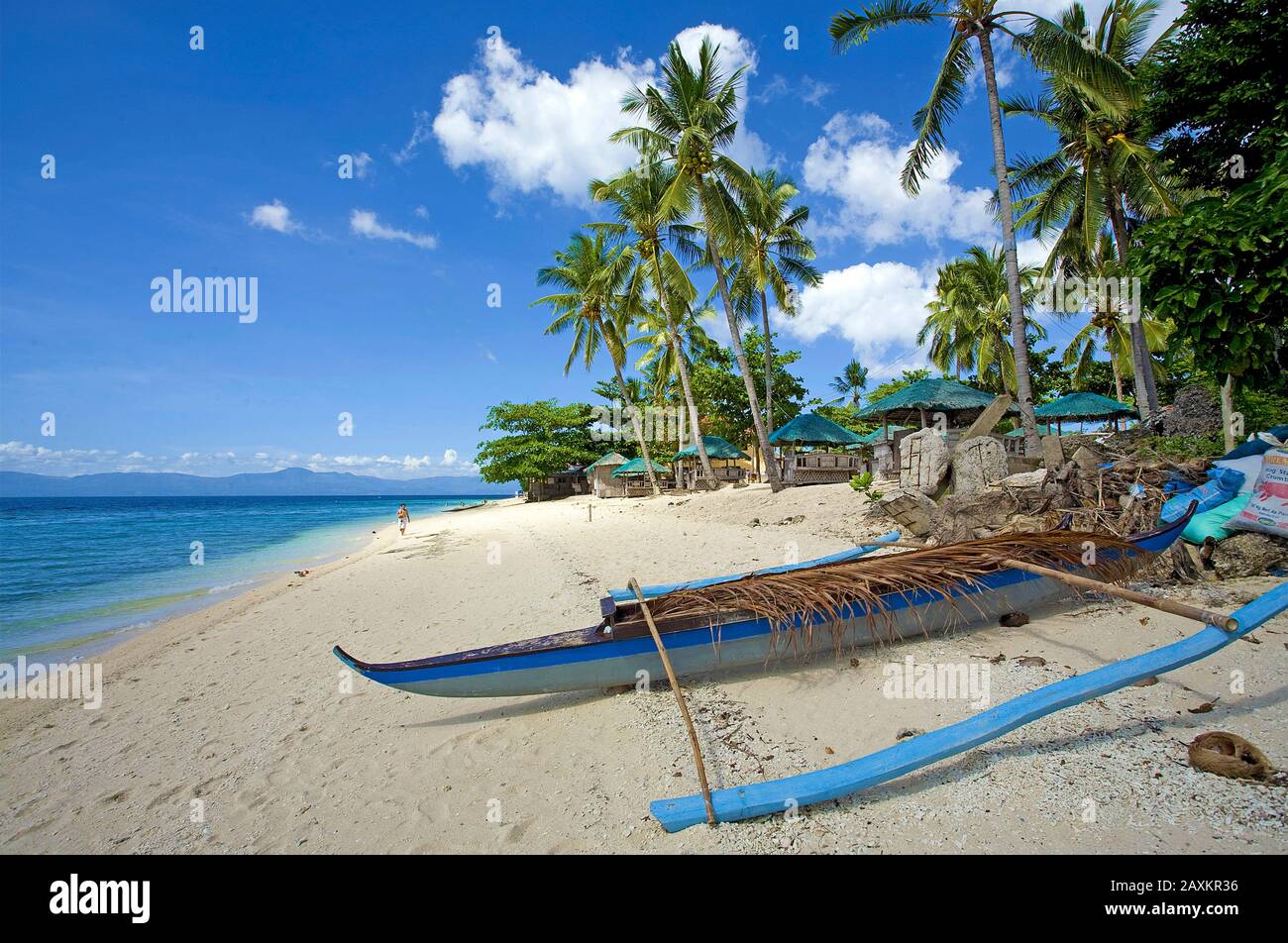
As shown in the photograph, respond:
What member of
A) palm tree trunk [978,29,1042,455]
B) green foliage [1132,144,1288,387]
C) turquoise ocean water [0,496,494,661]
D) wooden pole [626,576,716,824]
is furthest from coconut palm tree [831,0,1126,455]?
turquoise ocean water [0,496,494,661]

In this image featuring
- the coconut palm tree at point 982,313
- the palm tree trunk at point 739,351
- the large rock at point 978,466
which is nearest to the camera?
the large rock at point 978,466

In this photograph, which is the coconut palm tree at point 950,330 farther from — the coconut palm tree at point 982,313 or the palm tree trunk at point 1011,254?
the palm tree trunk at point 1011,254

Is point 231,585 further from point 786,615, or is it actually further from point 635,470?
point 635,470

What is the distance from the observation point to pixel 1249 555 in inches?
208

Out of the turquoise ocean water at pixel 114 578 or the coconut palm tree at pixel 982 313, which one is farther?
the coconut palm tree at pixel 982 313

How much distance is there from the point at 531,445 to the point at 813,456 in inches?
753

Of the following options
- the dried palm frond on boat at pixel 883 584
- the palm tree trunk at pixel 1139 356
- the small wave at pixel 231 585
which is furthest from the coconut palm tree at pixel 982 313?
the small wave at pixel 231 585

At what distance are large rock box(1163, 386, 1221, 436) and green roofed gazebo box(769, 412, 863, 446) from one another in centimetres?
870

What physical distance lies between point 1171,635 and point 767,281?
19586 millimetres

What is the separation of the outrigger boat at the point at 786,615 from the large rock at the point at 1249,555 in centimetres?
120

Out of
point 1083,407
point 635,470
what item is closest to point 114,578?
point 635,470

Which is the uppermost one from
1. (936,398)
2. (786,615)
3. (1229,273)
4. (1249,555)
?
(936,398)

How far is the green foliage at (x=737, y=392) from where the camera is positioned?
2536 centimetres

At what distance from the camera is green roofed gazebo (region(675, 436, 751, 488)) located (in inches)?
988
